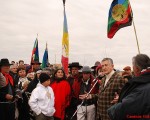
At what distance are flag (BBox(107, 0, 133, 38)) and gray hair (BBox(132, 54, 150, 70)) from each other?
13.8 ft

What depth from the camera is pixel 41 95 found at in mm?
8039

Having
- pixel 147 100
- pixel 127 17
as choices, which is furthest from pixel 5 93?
pixel 147 100

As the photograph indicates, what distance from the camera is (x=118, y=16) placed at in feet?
28.4

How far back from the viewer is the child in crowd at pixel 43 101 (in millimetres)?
7898

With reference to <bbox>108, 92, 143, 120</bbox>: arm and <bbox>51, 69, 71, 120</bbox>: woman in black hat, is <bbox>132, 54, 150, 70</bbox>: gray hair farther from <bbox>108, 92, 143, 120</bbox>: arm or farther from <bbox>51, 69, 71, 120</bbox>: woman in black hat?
<bbox>51, 69, 71, 120</bbox>: woman in black hat

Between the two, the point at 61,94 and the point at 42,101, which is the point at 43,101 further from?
the point at 61,94

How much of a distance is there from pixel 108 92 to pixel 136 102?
287 centimetres

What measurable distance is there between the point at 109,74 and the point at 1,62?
9.35ft

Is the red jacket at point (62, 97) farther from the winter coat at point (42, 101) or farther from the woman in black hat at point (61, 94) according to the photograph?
the winter coat at point (42, 101)

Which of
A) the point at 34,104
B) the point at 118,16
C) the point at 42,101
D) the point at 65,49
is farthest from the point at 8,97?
the point at 118,16

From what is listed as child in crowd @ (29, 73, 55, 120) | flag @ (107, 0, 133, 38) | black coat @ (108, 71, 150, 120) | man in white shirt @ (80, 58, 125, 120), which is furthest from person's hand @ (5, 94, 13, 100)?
black coat @ (108, 71, 150, 120)

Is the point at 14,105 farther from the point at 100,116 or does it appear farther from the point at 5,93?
the point at 100,116

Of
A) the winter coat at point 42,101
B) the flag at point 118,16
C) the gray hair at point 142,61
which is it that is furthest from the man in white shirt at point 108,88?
the gray hair at point 142,61

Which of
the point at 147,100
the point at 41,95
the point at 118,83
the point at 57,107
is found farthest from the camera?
the point at 57,107
